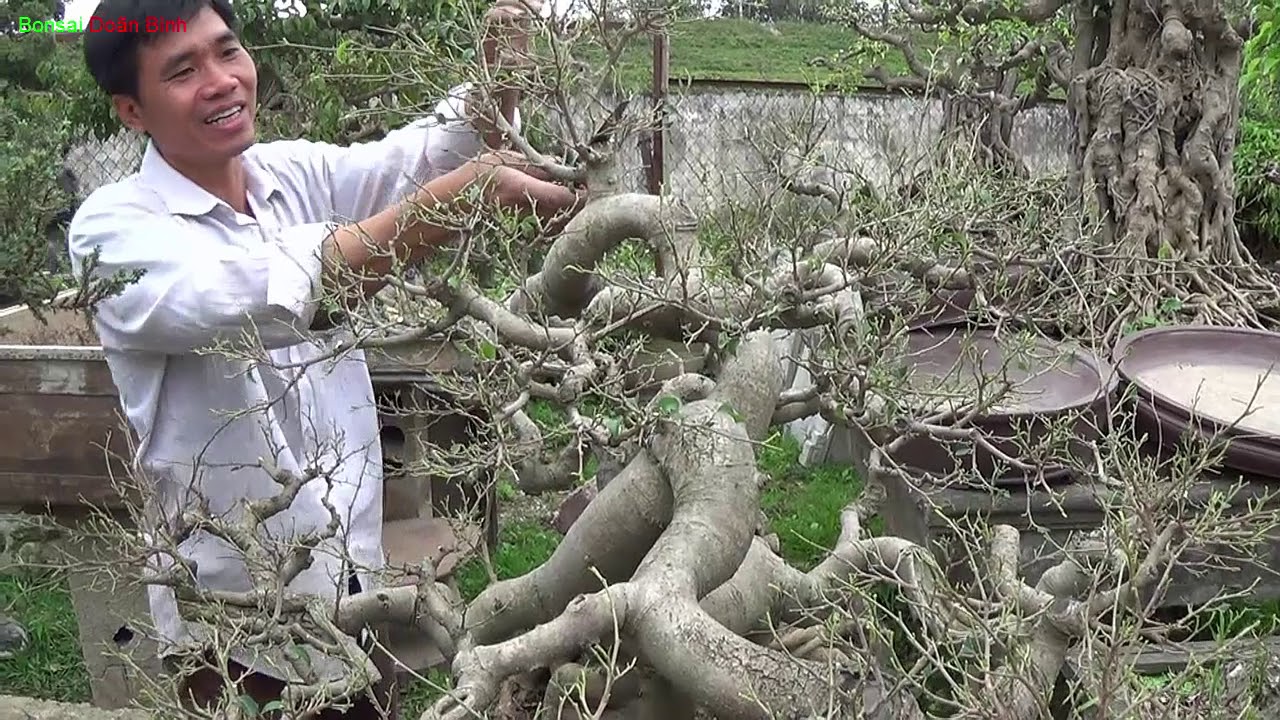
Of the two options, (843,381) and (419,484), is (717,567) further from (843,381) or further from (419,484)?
(419,484)

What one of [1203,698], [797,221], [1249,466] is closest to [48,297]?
[797,221]

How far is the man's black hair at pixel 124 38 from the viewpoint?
125 centimetres

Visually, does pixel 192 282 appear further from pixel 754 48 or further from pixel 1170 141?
pixel 754 48

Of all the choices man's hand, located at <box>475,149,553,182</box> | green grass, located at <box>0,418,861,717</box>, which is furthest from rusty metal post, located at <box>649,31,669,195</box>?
man's hand, located at <box>475,149,553,182</box>

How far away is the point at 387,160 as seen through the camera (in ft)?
4.97

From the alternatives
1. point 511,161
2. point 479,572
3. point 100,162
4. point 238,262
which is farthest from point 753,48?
point 238,262

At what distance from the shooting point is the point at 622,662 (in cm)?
116

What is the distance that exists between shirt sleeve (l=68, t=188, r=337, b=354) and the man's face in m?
0.13

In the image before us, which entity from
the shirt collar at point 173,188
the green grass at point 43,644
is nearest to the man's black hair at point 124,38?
the shirt collar at point 173,188

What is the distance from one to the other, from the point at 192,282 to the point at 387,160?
0.44 metres

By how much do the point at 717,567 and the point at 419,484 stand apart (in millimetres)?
1500

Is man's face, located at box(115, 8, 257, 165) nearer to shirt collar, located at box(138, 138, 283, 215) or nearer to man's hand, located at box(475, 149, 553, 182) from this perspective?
shirt collar, located at box(138, 138, 283, 215)

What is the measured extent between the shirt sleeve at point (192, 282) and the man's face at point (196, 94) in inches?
5.0

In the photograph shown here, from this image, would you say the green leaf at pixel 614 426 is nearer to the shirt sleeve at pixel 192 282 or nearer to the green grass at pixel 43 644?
the shirt sleeve at pixel 192 282
